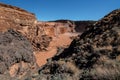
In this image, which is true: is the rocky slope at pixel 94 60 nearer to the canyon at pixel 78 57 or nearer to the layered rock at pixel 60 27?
the canyon at pixel 78 57

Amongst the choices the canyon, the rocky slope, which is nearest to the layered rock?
the canyon

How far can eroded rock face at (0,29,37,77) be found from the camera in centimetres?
883

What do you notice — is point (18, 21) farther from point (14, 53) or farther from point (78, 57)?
point (78, 57)

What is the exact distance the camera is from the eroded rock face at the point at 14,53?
8.83 m

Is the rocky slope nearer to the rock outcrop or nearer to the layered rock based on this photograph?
the rock outcrop

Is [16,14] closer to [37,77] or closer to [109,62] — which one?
[37,77]

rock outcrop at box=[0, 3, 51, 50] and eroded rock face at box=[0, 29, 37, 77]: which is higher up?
rock outcrop at box=[0, 3, 51, 50]

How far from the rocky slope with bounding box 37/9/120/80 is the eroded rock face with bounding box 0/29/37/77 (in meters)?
3.11

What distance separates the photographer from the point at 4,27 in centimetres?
1451

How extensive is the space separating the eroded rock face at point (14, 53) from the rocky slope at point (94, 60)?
3114 mm

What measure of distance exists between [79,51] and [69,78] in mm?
1071

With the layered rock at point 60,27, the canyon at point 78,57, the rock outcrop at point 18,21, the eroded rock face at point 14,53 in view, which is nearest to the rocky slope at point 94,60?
the canyon at point 78,57

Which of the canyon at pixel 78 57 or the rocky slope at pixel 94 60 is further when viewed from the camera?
the canyon at pixel 78 57

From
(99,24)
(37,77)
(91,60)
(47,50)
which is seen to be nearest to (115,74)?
(91,60)
